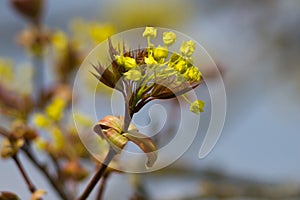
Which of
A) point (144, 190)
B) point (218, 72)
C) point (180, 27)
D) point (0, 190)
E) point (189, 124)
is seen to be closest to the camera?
point (0, 190)

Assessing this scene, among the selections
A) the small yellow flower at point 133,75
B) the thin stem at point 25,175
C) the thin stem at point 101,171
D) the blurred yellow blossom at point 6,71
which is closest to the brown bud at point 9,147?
the thin stem at point 25,175

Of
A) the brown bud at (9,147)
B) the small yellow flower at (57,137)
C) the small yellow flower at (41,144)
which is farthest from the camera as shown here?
the small yellow flower at (57,137)

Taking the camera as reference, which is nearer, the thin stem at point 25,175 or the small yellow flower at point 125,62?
the small yellow flower at point 125,62

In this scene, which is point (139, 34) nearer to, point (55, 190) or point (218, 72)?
point (55, 190)

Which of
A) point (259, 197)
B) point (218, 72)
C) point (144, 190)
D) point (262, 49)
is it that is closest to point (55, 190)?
point (144, 190)

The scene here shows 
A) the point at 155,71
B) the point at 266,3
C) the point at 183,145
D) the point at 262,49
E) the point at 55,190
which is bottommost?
the point at 55,190

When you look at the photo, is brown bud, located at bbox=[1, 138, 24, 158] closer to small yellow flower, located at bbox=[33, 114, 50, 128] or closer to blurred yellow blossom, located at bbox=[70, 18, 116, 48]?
small yellow flower, located at bbox=[33, 114, 50, 128]

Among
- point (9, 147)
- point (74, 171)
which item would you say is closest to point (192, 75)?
point (9, 147)

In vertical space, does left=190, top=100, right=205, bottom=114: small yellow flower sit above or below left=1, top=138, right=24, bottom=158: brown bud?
above

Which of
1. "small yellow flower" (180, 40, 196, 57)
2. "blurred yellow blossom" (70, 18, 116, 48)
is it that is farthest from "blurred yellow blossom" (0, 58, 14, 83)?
"small yellow flower" (180, 40, 196, 57)

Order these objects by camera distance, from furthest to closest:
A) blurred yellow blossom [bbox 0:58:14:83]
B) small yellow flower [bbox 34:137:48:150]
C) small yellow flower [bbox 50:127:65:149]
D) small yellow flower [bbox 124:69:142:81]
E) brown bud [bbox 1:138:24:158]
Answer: blurred yellow blossom [bbox 0:58:14:83]
small yellow flower [bbox 50:127:65:149]
small yellow flower [bbox 34:137:48:150]
brown bud [bbox 1:138:24:158]
small yellow flower [bbox 124:69:142:81]

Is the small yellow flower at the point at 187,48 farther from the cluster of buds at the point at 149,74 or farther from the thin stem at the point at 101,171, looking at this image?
the thin stem at the point at 101,171
